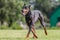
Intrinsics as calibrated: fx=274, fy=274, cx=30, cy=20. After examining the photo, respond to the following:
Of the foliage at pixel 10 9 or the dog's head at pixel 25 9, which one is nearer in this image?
the dog's head at pixel 25 9

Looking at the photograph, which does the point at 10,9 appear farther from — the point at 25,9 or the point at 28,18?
the point at 25,9

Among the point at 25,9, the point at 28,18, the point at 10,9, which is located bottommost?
the point at 10,9

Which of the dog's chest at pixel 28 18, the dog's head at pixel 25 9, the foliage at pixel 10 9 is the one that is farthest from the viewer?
the foliage at pixel 10 9

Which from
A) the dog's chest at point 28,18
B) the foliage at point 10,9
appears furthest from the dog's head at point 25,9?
the foliage at point 10,9

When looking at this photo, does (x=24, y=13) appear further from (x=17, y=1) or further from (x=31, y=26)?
(x=17, y=1)

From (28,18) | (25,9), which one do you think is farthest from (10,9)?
(25,9)

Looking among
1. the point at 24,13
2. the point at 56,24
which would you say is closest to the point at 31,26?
the point at 24,13

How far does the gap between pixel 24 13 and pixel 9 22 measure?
128ft

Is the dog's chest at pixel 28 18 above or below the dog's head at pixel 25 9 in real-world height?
below

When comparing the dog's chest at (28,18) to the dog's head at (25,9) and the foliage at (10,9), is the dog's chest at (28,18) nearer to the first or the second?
the dog's head at (25,9)

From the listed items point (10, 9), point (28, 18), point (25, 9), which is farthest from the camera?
point (10, 9)

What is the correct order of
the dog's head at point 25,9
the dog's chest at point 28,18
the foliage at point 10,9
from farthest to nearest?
the foliage at point 10,9 → the dog's chest at point 28,18 → the dog's head at point 25,9

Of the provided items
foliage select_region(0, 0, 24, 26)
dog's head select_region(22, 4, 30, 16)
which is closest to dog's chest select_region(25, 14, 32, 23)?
Answer: dog's head select_region(22, 4, 30, 16)

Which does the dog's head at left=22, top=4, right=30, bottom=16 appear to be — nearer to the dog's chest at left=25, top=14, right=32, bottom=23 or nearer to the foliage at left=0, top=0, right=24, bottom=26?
the dog's chest at left=25, top=14, right=32, bottom=23
